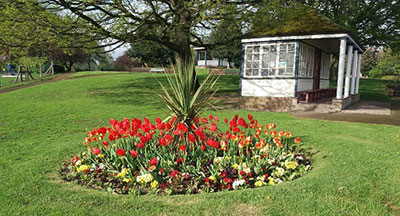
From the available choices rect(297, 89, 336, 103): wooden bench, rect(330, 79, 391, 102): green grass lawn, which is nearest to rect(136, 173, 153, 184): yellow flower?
rect(297, 89, 336, 103): wooden bench

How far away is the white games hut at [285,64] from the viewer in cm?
1223

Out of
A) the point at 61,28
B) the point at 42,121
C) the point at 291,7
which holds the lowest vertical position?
the point at 42,121

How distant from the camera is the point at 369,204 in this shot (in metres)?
3.14

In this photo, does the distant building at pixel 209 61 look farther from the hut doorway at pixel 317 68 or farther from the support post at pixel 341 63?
the support post at pixel 341 63

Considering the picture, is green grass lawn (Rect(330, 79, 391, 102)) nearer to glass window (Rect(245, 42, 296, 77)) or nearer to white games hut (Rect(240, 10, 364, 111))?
white games hut (Rect(240, 10, 364, 111))

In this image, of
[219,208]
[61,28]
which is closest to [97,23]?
[61,28]

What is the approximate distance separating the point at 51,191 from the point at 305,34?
11655 millimetres

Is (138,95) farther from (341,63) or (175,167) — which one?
(175,167)

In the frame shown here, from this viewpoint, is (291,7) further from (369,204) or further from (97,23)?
(369,204)

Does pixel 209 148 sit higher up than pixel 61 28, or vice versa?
pixel 61 28

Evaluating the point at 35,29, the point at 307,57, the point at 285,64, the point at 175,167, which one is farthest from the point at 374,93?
the point at 35,29

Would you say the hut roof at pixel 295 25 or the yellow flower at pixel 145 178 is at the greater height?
the hut roof at pixel 295 25

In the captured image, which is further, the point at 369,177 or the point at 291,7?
the point at 291,7

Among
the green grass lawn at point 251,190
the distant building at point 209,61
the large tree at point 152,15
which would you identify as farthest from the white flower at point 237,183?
the distant building at point 209,61
